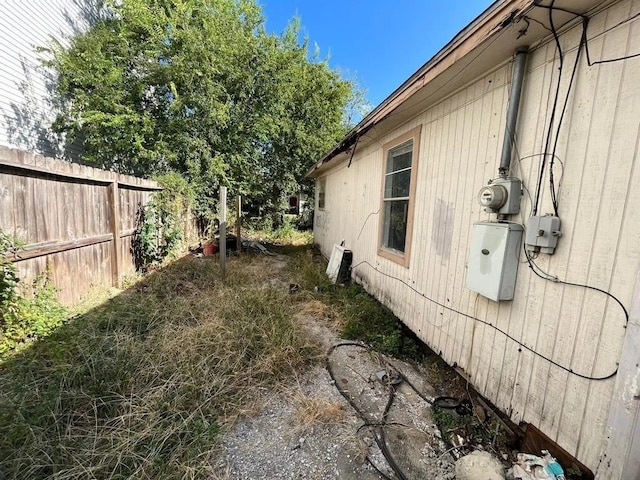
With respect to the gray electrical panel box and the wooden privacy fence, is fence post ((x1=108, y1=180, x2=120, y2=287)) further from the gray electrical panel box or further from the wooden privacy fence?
the gray electrical panel box

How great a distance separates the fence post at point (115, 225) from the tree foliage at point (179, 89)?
13.7 ft

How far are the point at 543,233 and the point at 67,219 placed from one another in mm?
4781

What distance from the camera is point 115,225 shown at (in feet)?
14.7

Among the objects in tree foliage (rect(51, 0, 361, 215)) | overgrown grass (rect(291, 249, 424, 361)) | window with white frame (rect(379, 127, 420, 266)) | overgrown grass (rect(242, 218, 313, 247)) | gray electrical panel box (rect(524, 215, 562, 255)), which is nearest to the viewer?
gray electrical panel box (rect(524, 215, 562, 255))

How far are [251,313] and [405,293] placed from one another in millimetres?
1813

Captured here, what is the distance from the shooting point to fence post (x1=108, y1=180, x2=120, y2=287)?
14.4ft

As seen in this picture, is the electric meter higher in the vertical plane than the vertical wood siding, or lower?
lower

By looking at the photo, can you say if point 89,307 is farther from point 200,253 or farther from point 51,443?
point 200,253

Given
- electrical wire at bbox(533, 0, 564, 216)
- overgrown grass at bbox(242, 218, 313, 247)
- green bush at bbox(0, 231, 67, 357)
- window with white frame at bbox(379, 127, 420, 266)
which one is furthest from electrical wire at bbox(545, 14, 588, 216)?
overgrown grass at bbox(242, 218, 313, 247)

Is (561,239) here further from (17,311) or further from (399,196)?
(17,311)

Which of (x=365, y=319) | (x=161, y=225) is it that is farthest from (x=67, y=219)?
(x=365, y=319)

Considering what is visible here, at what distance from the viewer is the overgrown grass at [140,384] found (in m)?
1.52

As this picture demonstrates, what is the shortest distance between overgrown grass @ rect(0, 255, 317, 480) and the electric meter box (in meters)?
1.72

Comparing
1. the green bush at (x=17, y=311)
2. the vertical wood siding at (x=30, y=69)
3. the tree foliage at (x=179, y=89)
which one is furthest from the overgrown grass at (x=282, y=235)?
the green bush at (x=17, y=311)
